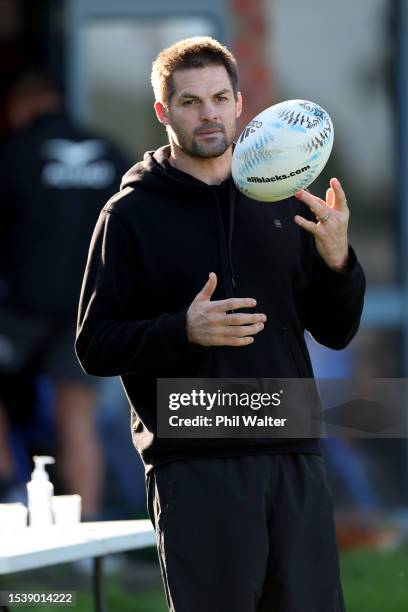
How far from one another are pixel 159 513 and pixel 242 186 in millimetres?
866

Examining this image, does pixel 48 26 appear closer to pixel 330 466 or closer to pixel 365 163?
pixel 365 163

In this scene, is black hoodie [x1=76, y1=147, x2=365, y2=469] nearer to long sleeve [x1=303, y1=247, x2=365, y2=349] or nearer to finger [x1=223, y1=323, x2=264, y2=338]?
long sleeve [x1=303, y1=247, x2=365, y2=349]

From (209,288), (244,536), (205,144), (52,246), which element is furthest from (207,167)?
(52,246)

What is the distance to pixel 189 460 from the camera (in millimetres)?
3541

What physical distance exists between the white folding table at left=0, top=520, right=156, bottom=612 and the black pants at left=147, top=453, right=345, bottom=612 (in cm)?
52

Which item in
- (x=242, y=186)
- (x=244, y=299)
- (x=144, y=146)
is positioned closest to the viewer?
(x=244, y=299)

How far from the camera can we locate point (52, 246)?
638 centimetres

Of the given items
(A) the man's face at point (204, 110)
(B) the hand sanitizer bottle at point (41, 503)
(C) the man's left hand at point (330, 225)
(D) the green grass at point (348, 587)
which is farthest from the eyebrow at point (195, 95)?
(D) the green grass at point (348, 587)

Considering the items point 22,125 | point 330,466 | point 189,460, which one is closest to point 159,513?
point 189,460

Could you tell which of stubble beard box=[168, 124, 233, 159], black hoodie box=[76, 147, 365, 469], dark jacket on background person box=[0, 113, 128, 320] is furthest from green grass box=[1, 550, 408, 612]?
stubble beard box=[168, 124, 233, 159]

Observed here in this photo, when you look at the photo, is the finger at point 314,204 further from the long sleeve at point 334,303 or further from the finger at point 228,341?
the finger at point 228,341

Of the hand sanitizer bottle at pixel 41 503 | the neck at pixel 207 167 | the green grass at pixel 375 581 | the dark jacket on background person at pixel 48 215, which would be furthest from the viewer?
the dark jacket on background person at pixel 48 215

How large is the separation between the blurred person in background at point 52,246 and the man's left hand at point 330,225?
2.88 metres

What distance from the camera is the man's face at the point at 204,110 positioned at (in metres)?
3.61
